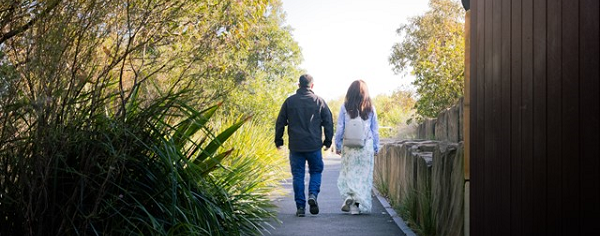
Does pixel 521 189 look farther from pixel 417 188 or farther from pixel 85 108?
pixel 417 188

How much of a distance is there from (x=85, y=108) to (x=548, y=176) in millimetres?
3190

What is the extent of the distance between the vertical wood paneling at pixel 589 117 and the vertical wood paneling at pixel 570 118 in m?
0.05

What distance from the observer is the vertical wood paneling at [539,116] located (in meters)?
3.59

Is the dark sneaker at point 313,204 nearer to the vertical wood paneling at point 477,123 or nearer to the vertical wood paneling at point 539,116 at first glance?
the vertical wood paneling at point 477,123

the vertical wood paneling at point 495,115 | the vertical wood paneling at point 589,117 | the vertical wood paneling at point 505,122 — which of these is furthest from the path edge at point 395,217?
the vertical wood paneling at point 589,117

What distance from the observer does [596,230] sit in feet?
9.46

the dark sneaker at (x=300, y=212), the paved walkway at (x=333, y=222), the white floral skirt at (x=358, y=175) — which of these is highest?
the white floral skirt at (x=358, y=175)

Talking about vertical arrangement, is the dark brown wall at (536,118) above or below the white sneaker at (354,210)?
above

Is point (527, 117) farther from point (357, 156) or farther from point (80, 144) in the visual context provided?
point (357, 156)

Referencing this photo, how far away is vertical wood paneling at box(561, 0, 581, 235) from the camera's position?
A: 3.12 metres

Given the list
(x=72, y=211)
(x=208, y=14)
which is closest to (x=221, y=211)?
(x=72, y=211)

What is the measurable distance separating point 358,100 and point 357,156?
29.0 inches

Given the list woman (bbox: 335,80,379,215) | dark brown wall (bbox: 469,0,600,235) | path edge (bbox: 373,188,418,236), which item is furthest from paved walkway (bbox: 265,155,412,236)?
dark brown wall (bbox: 469,0,600,235)

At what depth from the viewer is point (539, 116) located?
3.67 metres
